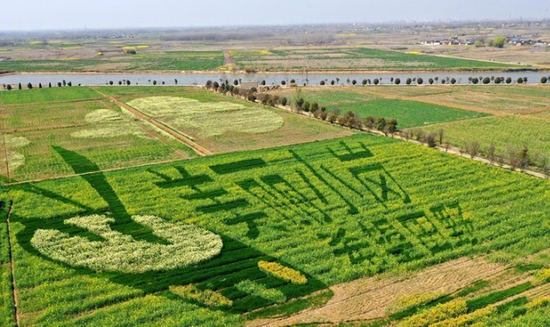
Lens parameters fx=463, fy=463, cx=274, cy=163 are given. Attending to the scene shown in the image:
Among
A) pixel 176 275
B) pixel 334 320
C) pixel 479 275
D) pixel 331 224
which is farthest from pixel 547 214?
pixel 176 275

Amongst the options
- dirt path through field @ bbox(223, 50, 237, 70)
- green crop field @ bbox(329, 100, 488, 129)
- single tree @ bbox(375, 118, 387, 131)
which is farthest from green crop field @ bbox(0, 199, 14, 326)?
dirt path through field @ bbox(223, 50, 237, 70)

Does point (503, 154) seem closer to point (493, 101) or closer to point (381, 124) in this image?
point (381, 124)

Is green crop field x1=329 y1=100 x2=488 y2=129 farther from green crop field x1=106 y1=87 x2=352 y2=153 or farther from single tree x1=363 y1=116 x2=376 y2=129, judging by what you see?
green crop field x1=106 y1=87 x2=352 y2=153

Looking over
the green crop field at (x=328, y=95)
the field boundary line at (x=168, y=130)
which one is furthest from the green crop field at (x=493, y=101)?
the field boundary line at (x=168, y=130)

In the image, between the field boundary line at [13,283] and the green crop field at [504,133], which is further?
the green crop field at [504,133]

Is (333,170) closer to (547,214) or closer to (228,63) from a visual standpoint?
(547,214)

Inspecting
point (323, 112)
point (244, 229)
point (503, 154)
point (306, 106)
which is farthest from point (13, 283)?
point (306, 106)

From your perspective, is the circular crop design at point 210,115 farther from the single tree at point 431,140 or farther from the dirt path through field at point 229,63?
the dirt path through field at point 229,63
